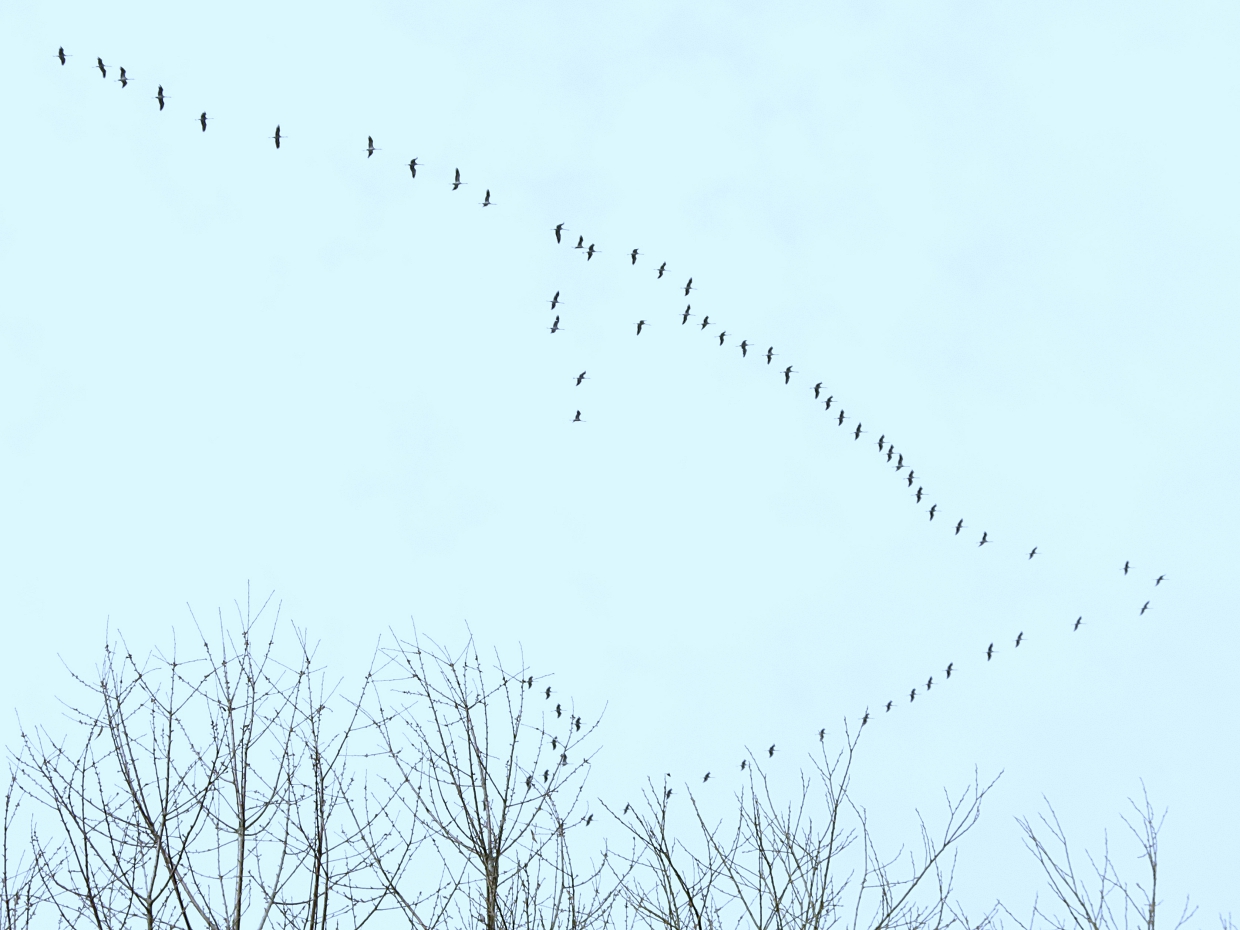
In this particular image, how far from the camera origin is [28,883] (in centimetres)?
905

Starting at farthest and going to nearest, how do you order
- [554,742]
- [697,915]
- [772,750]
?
1. [772,750]
2. [554,742]
3. [697,915]

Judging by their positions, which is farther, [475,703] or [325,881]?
[475,703]

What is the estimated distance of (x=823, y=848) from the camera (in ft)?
30.9

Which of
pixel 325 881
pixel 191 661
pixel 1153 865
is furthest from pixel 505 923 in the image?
pixel 1153 865

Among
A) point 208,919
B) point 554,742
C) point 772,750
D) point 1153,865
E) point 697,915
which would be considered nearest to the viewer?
point 208,919

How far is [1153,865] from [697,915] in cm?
370

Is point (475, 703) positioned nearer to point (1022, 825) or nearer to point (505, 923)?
point (505, 923)

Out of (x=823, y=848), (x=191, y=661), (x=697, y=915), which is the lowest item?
(x=697, y=915)

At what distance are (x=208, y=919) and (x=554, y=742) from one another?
3152 millimetres

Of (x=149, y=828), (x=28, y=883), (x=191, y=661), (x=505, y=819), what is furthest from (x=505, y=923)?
(x=28, y=883)

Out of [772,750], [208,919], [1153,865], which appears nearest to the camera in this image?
[208,919]

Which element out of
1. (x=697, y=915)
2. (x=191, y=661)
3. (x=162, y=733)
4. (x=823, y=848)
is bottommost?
(x=697, y=915)

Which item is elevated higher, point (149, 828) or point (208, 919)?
→ point (149, 828)

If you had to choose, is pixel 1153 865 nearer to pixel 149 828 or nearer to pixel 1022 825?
pixel 1022 825
